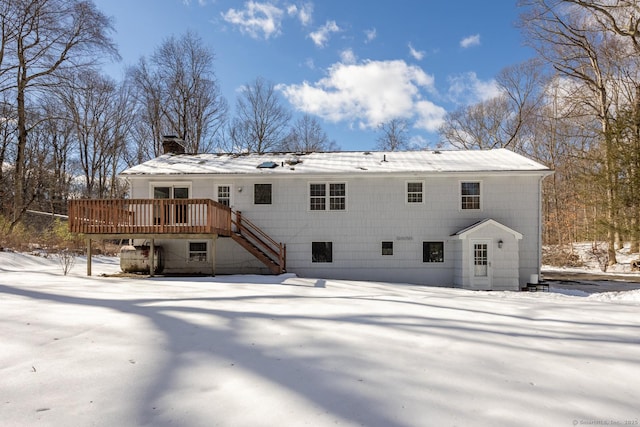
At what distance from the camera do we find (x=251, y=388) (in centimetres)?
292

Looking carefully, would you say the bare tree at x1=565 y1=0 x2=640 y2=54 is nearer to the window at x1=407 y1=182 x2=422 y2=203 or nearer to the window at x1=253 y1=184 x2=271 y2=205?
the window at x1=407 y1=182 x2=422 y2=203

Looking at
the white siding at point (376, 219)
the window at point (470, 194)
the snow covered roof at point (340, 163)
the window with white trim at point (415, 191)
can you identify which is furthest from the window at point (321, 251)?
the window at point (470, 194)

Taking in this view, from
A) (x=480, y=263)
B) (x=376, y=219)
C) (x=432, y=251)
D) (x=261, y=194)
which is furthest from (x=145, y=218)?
(x=480, y=263)

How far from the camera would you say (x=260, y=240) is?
550 inches

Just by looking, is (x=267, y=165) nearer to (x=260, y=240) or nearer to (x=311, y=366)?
(x=260, y=240)

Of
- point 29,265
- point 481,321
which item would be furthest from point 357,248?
point 29,265

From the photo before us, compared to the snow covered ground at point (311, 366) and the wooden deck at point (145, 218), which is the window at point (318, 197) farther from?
the snow covered ground at point (311, 366)

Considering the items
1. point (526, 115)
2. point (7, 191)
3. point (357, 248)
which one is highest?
point (526, 115)

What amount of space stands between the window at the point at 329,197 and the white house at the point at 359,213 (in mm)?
43

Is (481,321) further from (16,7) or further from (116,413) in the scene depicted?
(16,7)

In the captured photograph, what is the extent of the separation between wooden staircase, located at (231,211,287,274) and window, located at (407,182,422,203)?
5679mm

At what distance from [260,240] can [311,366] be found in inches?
426

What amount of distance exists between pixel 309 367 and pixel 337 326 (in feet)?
4.75

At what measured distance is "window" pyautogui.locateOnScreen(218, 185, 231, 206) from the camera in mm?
14652
